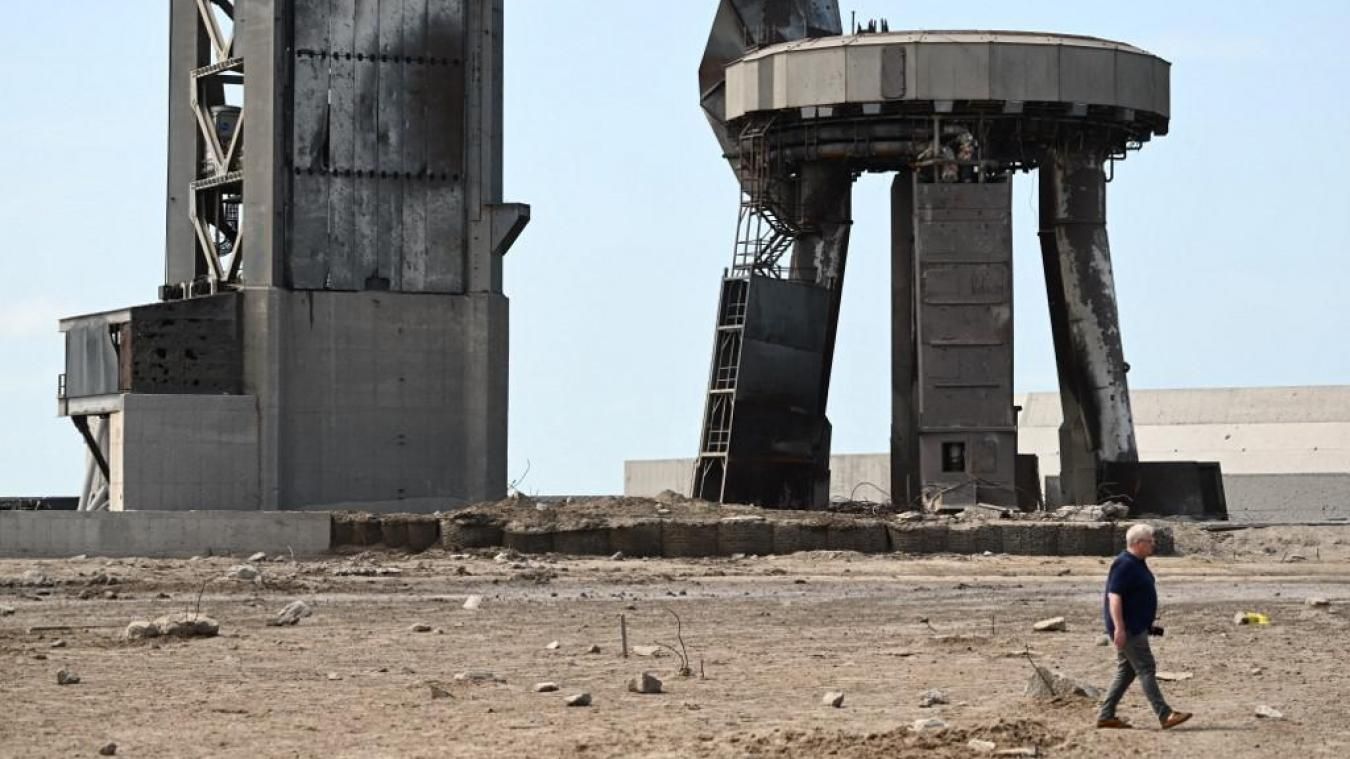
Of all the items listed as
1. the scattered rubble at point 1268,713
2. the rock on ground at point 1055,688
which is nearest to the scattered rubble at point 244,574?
the rock on ground at point 1055,688

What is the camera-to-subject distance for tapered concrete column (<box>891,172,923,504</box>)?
50781mm

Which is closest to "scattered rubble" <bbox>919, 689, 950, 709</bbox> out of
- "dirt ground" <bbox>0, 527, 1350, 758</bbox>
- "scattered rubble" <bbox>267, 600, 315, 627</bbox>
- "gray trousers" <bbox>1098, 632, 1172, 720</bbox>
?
"dirt ground" <bbox>0, 527, 1350, 758</bbox>

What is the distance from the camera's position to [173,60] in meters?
46.7

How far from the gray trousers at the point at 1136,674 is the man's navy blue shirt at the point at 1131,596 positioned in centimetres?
8

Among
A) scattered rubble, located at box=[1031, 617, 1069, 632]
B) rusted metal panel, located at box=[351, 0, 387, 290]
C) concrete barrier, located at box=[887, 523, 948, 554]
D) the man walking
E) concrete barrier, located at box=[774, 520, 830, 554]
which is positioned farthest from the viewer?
rusted metal panel, located at box=[351, 0, 387, 290]

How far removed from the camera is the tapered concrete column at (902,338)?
50.8 metres

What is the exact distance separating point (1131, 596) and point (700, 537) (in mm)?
20947

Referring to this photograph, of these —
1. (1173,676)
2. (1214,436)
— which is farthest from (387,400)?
(1214,436)

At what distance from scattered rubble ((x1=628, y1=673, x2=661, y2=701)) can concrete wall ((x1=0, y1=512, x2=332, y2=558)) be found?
17.9 metres

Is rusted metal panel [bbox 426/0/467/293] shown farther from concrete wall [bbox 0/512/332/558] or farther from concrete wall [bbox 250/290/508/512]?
concrete wall [bbox 0/512/332/558]

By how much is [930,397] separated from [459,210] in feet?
31.0

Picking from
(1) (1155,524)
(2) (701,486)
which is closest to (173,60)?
(2) (701,486)

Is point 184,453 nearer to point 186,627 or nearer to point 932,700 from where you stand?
point 186,627

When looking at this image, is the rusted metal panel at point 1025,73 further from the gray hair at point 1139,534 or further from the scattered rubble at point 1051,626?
the gray hair at point 1139,534
